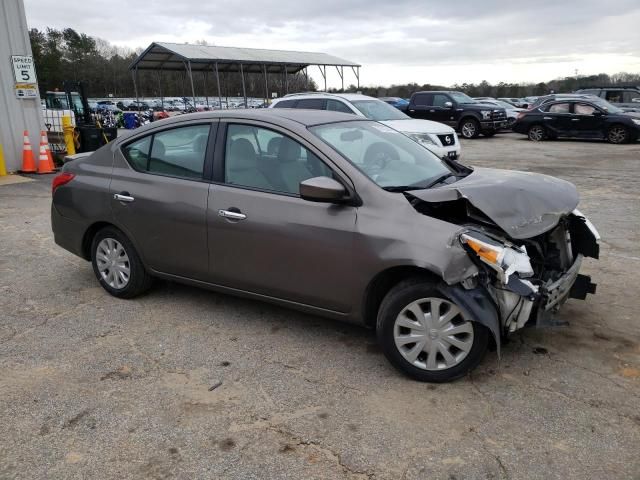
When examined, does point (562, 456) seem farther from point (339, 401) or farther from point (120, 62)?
point (120, 62)

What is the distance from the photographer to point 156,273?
14.9 ft

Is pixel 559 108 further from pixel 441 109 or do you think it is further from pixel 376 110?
pixel 376 110

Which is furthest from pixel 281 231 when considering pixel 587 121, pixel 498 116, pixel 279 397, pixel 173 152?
pixel 498 116

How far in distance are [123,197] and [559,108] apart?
18.6m

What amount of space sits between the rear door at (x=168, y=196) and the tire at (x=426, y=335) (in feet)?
5.13

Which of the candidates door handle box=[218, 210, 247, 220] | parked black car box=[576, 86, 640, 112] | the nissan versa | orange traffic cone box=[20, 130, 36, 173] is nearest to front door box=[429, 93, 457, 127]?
parked black car box=[576, 86, 640, 112]

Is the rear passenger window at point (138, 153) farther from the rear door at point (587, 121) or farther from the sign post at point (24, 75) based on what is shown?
the rear door at point (587, 121)

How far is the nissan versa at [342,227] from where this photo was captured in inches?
128

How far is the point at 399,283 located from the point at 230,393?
4.04 ft

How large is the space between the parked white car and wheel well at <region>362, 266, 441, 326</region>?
25.5 ft

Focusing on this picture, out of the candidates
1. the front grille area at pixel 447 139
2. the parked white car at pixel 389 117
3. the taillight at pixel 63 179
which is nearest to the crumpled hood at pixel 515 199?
the taillight at pixel 63 179

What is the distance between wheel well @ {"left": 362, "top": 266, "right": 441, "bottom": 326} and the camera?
3334 mm

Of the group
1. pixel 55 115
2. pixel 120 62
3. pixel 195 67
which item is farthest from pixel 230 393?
pixel 120 62

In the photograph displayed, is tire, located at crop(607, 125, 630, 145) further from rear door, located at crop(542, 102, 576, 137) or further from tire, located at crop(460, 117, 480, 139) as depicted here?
tire, located at crop(460, 117, 480, 139)
